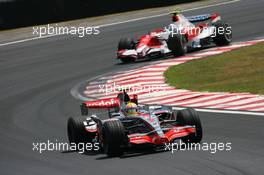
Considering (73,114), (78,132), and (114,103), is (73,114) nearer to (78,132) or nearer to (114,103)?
(114,103)

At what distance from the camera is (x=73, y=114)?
1820 centimetres

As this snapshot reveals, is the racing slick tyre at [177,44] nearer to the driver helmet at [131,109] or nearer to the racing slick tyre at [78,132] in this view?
the racing slick tyre at [78,132]

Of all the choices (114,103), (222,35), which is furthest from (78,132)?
(222,35)

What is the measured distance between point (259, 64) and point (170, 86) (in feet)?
9.26

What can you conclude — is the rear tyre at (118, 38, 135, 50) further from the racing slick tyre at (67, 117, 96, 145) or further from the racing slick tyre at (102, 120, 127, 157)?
the racing slick tyre at (102, 120, 127, 157)

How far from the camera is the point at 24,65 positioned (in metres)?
→ 28.8

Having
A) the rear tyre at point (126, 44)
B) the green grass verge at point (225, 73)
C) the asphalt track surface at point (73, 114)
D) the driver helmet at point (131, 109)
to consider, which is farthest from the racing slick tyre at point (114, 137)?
the rear tyre at point (126, 44)

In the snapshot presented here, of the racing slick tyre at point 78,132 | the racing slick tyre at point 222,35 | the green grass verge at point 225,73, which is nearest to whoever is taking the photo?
the racing slick tyre at point 78,132

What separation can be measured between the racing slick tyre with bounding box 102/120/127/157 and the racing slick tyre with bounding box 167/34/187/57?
12602 mm

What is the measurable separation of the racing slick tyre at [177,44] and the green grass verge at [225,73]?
1201 mm

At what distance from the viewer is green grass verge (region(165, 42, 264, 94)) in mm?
19281

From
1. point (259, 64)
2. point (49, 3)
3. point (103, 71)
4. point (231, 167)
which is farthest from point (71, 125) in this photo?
point (49, 3)

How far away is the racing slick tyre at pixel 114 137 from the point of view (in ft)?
41.0

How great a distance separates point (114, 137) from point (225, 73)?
9583 mm
